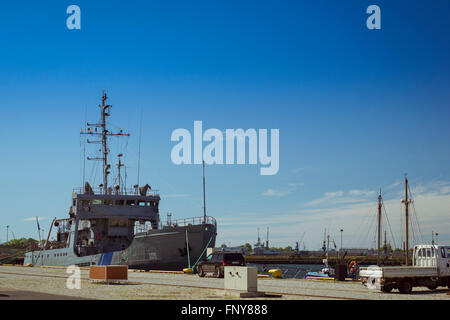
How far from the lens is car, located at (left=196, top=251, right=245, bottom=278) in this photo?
34062 mm

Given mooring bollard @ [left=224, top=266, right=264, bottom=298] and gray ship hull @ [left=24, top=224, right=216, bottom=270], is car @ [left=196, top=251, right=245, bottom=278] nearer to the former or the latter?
gray ship hull @ [left=24, top=224, right=216, bottom=270]

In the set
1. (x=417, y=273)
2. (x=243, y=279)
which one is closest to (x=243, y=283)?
(x=243, y=279)

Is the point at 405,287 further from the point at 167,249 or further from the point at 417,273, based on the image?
the point at 167,249

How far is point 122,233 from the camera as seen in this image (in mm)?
49094

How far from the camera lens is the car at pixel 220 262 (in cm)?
3406

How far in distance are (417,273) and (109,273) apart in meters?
14.8

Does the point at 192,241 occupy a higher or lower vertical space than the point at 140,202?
lower

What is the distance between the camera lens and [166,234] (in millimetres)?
42531

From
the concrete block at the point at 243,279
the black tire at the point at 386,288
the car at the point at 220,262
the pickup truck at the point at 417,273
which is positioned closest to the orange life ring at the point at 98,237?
the car at the point at 220,262

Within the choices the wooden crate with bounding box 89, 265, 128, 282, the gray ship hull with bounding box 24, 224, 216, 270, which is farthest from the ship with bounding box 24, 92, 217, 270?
the wooden crate with bounding box 89, 265, 128, 282

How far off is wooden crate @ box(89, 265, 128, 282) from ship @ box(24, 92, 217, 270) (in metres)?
14.5
